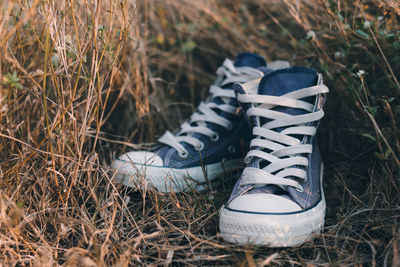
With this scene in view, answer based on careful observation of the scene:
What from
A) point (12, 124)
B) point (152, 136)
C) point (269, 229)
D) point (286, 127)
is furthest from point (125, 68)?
Answer: point (269, 229)

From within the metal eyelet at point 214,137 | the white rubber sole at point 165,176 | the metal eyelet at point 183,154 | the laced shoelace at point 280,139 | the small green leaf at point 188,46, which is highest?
the small green leaf at point 188,46

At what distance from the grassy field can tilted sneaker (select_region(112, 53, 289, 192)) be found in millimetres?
94

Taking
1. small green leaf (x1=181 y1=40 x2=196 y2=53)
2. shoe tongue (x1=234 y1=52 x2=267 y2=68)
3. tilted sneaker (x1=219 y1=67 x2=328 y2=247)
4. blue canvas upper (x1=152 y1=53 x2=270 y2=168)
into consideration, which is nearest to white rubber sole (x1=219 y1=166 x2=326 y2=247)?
tilted sneaker (x1=219 y1=67 x2=328 y2=247)

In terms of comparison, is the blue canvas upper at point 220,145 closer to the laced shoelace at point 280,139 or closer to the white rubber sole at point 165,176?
the white rubber sole at point 165,176

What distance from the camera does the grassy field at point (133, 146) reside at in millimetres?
1361

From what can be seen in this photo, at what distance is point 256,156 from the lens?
1.58 metres

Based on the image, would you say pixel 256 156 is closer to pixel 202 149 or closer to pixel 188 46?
pixel 202 149

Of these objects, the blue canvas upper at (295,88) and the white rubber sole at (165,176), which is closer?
the blue canvas upper at (295,88)

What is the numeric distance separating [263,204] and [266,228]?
96 millimetres

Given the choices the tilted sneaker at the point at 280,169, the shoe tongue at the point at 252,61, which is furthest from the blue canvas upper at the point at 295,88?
the shoe tongue at the point at 252,61

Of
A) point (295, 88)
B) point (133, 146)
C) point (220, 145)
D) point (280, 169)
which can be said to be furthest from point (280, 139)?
point (133, 146)

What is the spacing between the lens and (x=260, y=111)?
1.67 m

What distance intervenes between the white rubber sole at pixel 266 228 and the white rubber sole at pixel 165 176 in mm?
407

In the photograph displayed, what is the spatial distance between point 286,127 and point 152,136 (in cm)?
96
